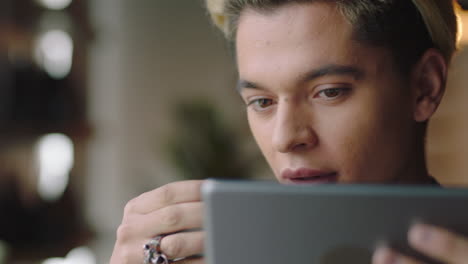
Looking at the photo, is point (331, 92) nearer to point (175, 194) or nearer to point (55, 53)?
point (175, 194)

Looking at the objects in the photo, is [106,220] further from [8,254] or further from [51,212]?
[8,254]

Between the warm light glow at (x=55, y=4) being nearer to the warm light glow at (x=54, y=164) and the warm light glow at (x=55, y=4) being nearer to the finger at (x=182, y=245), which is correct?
the warm light glow at (x=54, y=164)

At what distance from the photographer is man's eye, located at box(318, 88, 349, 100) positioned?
823 mm

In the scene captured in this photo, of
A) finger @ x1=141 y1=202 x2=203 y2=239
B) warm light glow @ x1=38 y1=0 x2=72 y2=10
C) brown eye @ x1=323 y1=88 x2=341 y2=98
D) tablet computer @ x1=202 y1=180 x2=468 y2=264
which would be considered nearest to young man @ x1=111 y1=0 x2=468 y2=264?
brown eye @ x1=323 y1=88 x2=341 y2=98

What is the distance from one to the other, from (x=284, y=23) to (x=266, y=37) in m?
0.04

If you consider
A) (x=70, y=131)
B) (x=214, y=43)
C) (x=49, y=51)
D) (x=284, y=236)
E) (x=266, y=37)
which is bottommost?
(x=284, y=236)

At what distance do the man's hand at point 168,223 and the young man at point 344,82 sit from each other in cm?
6

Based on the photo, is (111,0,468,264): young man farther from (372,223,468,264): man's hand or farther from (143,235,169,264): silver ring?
(372,223,468,264): man's hand

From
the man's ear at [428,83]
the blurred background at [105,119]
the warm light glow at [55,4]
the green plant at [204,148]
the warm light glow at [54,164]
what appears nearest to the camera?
the man's ear at [428,83]

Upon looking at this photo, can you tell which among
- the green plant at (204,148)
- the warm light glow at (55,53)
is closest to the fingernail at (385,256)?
the warm light glow at (55,53)

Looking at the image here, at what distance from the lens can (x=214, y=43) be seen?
12.9 feet

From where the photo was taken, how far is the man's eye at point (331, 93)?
32.4 inches

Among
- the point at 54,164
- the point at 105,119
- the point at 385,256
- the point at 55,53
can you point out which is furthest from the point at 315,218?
the point at 105,119

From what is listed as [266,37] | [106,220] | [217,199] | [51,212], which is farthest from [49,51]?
[217,199]
